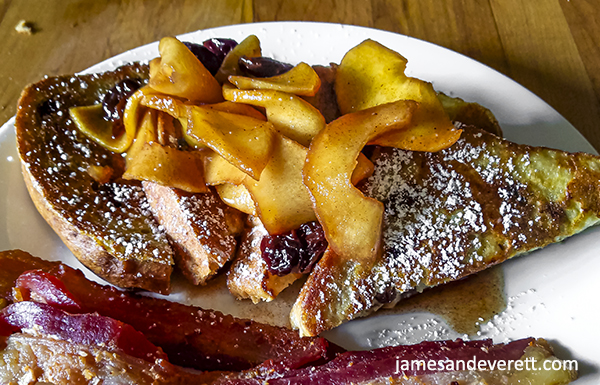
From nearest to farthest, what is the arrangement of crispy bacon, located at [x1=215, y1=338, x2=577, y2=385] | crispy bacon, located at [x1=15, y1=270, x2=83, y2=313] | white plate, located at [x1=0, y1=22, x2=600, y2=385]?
crispy bacon, located at [x1=215, y1=338, x2=577, y2=385]
crispy bacon, located at [x1=15, y1=270, x2=83, y2=313]
white plate, located at [x1=0, y1=22, x2=600, y2=385]

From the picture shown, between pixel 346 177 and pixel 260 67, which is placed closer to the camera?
pixel 346 177

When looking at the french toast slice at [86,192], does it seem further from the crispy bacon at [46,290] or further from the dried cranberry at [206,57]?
the dried cranberry at [206,57]

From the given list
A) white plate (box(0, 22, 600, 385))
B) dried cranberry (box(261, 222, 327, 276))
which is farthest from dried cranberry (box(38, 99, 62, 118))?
dried cranberry (box(261, 222, 327, 276))

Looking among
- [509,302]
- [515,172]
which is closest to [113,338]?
[509,302]

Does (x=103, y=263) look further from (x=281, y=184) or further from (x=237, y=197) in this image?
(x=281, y=184)

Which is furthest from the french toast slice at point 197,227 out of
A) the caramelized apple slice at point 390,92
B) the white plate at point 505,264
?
the caramelized apple slice at point 390,92

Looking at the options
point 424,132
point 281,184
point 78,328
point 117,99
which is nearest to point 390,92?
point 424,132

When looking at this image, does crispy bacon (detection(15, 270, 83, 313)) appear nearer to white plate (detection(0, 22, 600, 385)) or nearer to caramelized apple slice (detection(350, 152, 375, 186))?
white plate (detection(0, 22, 600, 385))
